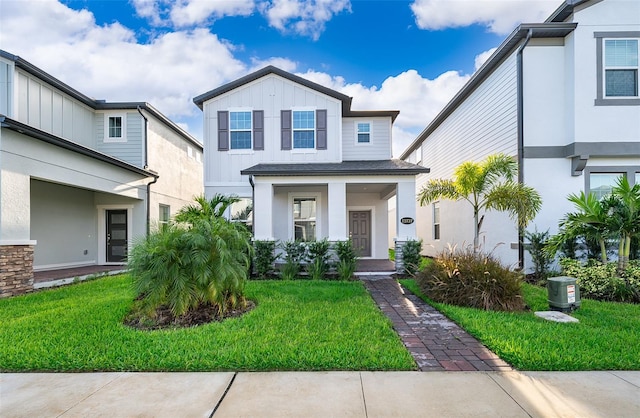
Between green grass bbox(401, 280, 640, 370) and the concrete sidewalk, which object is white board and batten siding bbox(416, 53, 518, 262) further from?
the concrete sidewalk

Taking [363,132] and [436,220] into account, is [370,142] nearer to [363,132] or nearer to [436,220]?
[363,132]

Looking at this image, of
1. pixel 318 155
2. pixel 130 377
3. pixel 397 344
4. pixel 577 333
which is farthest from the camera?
pixel 318 155

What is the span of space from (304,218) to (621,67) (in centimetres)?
1064

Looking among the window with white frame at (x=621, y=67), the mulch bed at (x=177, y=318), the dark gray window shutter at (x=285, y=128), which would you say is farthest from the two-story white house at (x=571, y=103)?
the mulch bed at (x=177, y=318)

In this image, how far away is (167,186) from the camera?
14914 mm

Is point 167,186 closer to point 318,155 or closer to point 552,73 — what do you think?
point 318,155

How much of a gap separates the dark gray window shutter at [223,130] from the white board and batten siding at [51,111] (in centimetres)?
532

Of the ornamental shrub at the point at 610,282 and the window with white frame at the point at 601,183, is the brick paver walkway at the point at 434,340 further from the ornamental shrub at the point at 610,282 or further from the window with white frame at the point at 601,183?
the window with white frame at the point at 601,183

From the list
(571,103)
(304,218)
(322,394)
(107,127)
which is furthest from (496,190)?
(107,127)

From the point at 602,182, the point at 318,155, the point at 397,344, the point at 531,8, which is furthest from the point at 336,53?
the point at 397,344

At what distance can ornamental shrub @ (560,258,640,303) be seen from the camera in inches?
271

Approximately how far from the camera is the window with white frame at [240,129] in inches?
475

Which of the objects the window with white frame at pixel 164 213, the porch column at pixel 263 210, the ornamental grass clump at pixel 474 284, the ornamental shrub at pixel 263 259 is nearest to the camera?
the ornamental grass clump at pixel 474 284

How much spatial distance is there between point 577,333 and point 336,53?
12.9 m
